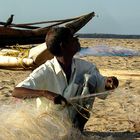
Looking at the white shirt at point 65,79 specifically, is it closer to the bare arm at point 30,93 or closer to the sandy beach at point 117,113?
the bare arm at point 30,93

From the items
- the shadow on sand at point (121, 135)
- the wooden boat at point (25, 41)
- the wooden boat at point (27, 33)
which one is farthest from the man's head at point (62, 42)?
the wooden boat at point (27, 33)

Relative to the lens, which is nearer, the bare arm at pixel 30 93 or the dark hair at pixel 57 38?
the bare arm at pixel 30 93

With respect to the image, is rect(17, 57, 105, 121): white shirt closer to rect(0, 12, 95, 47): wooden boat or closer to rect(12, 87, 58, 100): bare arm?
rect(12, 87, 58, 100): bare arm

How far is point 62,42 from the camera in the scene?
4438 millimetres

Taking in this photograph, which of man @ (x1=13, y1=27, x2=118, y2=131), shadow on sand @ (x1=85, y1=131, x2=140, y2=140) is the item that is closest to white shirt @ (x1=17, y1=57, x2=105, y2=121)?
man @ (x1=13, y1=27, x2=118, y2=131)

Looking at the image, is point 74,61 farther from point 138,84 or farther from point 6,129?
point 138,84

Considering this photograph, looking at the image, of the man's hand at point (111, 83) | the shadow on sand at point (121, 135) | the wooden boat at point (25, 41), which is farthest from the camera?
the wooden boat at point (25, 41)

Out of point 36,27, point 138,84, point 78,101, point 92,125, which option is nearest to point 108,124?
point 92,125

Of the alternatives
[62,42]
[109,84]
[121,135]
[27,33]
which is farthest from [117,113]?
[27,33]

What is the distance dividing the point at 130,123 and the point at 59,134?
82.1 inches

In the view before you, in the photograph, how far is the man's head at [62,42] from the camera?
4.43 meters

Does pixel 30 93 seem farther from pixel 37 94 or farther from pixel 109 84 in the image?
pixel 109 84

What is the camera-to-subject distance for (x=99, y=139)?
495 cm

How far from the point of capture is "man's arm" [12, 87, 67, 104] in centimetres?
424
